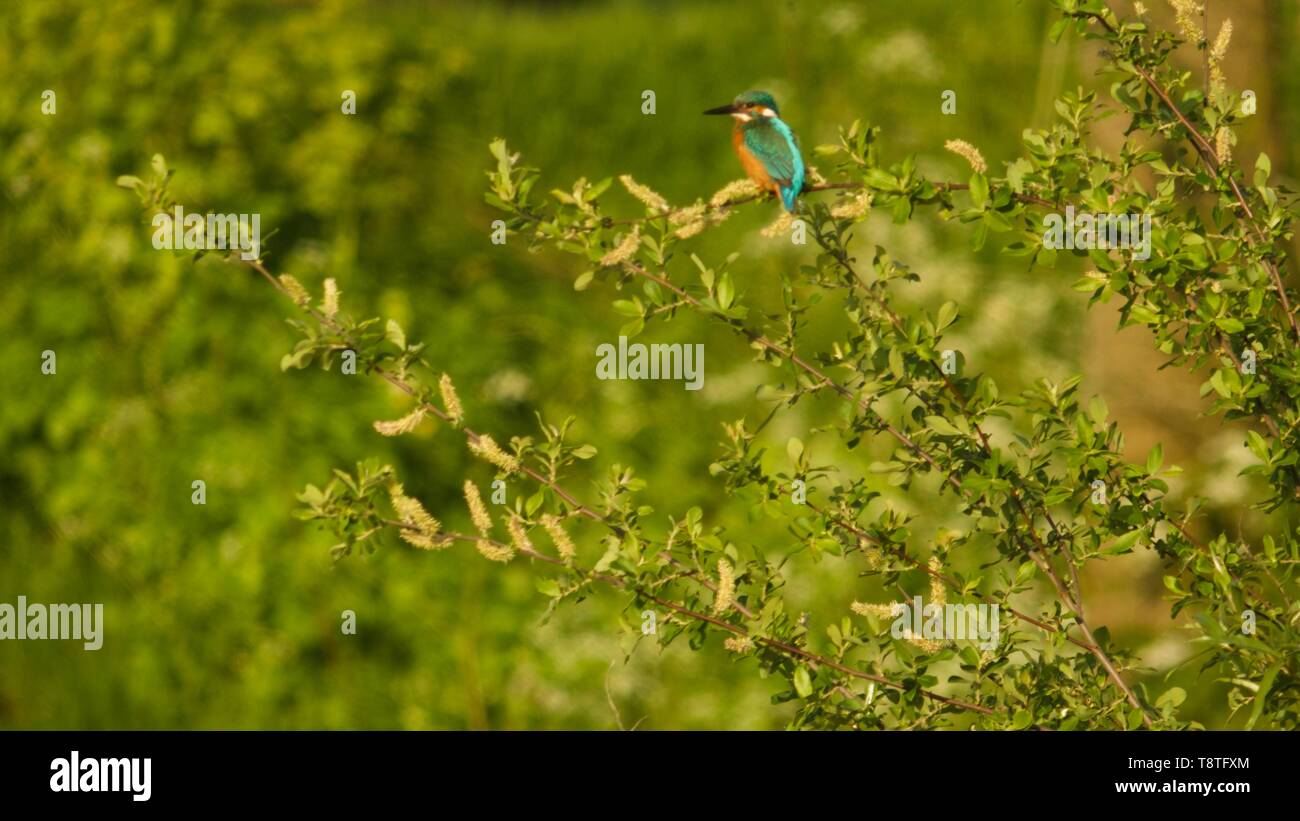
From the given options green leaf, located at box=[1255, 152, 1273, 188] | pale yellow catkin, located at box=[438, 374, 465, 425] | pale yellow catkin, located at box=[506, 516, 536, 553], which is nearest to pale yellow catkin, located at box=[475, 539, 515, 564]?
pale yellow catkin, located at box=[506, 516, 536, 553]

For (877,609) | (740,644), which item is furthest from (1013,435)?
(740,644)

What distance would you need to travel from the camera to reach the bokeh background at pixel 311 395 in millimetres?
5996

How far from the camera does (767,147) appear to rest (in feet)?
13.4

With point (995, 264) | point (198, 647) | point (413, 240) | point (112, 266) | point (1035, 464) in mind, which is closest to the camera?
point (1035, 464)

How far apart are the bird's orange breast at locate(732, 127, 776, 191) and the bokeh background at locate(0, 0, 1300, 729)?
1.73 meters

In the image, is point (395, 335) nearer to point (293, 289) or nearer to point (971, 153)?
point (293, 289)

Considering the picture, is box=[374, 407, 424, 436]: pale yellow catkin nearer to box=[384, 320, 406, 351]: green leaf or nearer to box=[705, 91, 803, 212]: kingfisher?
box=[384, 320, 406, 351]: green leaf

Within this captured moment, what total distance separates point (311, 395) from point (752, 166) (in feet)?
9.40

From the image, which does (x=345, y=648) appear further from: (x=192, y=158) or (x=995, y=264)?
(x=995, y=264)

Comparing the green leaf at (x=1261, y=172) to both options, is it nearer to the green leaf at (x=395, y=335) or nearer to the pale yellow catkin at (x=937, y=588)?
the pale yellow catkin at (x=937, y=588)

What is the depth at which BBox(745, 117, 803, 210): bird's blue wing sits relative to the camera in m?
3.82

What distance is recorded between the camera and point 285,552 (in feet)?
19.7

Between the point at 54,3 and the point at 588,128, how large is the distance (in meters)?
4.70
